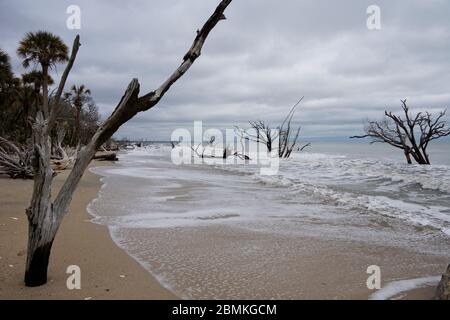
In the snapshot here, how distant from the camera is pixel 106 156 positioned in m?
27.6

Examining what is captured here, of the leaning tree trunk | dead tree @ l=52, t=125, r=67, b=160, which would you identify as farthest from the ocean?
dead tree @ l=52, t=125, r=67, b=160

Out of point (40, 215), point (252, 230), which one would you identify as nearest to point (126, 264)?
point (40, 215)

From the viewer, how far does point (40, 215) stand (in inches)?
138

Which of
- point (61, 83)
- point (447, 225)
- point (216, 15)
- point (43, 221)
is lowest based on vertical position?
point (447, 225)

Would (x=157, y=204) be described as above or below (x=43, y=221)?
below

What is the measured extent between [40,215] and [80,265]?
45.3 inches

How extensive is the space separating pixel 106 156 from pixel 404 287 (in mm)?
26004

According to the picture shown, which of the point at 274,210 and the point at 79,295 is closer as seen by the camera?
the point at 79,295

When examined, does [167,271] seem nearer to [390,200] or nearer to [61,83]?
[61,83]

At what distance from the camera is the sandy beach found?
355 cm

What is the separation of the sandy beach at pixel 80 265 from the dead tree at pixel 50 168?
Result: 267 millimetres
